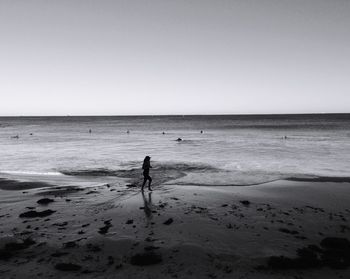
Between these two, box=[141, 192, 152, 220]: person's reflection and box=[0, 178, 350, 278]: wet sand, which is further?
box=[141, 192, 152, 220]: person's reflection

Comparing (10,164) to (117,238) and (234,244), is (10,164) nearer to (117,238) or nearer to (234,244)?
(117,238)

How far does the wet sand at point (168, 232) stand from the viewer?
784cm

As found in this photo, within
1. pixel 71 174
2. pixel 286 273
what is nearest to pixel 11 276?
pixel 286 273

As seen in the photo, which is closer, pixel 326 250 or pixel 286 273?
pixel 286 273

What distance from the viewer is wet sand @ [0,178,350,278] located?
784 cm

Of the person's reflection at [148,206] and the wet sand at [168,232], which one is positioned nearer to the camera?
the wet sand at [168,232]

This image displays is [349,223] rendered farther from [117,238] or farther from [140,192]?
[140,192]

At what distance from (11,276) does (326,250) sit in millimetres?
8748

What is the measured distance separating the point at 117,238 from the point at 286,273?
16.9 ft

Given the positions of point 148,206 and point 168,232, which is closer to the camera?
point 168,232

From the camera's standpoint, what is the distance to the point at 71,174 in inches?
887

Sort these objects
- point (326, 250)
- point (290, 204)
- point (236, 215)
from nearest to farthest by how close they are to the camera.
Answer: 1. point (326, 250)
2. point (236, 215)
3. point (290, 204)

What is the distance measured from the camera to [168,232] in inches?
399

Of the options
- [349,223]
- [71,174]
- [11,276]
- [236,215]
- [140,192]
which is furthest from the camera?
[71,174]
